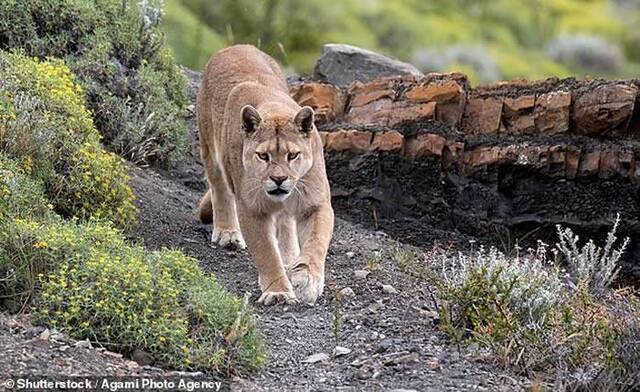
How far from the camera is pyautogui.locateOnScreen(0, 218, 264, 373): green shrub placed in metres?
5.96

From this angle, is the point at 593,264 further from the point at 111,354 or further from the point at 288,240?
the point at 111,354

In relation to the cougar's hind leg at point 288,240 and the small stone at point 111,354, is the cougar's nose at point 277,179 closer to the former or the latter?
the cougar's hind leg at point 288,240

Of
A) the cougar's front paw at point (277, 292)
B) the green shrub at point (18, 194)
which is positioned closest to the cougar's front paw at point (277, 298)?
the cougar's front paw at point (277, 292)

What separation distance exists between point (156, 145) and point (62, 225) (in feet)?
10.4

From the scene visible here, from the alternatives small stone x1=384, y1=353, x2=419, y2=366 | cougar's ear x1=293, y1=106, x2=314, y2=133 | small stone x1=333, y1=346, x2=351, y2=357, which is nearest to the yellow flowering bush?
cougar's ear x1=293, y1=106, x2=314, y2=133

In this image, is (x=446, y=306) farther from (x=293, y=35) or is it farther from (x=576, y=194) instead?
(x=293, y=35)

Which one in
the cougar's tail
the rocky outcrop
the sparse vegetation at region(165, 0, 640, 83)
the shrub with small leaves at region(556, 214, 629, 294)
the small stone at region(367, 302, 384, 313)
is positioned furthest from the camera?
the sparse vegetation at region(165, 0, 640, 83)

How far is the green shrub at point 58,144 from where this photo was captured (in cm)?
777

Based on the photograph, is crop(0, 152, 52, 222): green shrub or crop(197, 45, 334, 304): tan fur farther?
crop(197, 45, 334, 304): tan fur

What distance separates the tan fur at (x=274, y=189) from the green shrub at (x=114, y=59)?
3.74 ft

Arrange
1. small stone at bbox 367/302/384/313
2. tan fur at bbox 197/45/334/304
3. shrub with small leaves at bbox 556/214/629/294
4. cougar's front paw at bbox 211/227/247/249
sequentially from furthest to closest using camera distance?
cougar's front paw at bbox 211/227/247/249, shrub with small leaves at bbox 556/214/629/294, tan fur at bbox 197/45/334/304, small stone at bbox 367/302/384/313

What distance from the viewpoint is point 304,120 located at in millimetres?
7957

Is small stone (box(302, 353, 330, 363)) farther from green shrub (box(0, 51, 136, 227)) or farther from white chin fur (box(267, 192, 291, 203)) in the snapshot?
green shrub (box(0, 51, 136, 227))

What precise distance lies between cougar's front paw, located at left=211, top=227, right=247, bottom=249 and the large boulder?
10.5ft
